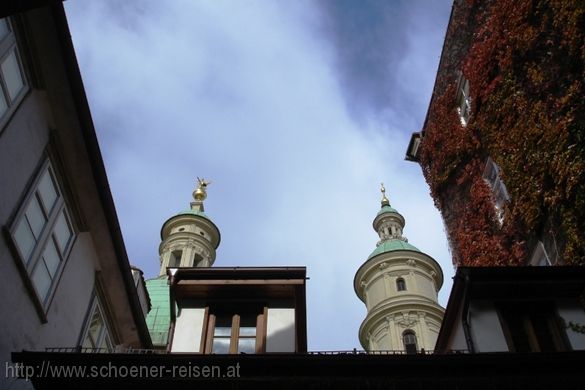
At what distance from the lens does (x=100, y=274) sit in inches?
688

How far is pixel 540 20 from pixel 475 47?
14.6ft

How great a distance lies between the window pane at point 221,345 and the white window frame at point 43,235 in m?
3.79

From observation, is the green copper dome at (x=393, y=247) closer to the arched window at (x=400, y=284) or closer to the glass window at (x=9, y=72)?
the arched window at (x=400, y=284)

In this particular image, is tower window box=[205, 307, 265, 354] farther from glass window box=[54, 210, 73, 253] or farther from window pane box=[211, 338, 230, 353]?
glass window box=[54, 210, 73, 253]

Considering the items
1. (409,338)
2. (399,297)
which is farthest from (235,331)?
(399,297)

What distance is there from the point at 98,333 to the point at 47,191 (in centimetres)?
467

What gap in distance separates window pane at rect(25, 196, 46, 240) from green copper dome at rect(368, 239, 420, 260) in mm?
38315

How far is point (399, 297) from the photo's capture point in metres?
46.8

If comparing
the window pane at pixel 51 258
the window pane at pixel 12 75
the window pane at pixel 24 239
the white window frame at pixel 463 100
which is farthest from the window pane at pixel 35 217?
the white window frame at pixel 463 100

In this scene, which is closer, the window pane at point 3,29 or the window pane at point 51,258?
the window pane at point 3,29

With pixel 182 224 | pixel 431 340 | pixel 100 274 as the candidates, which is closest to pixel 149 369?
pixel 100 274

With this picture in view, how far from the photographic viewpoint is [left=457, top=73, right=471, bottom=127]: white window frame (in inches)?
979

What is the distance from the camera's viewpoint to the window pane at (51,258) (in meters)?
14.3

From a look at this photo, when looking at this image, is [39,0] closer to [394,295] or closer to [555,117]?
[555,117]
